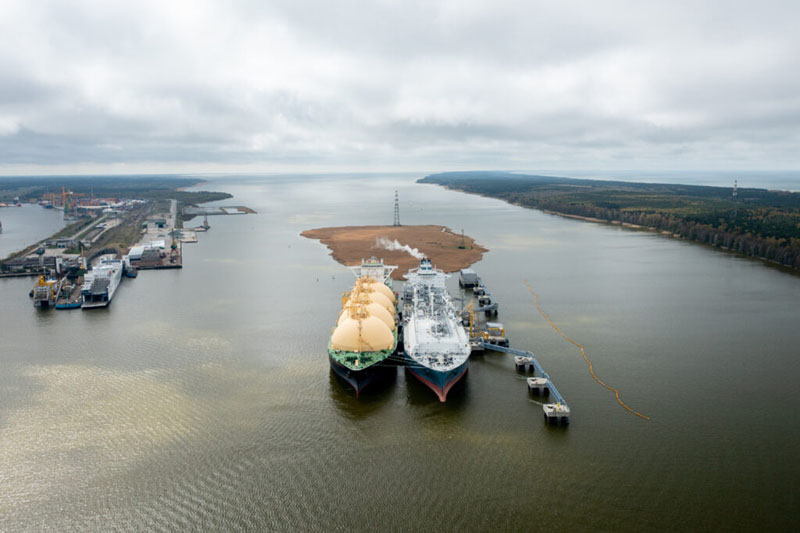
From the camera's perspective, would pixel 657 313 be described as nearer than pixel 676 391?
No

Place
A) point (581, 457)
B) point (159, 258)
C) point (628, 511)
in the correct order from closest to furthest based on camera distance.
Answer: point (628, 511) → point (581, 457) → point (159, 258)

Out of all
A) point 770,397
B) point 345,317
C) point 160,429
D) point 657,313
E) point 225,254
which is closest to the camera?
point 160,429

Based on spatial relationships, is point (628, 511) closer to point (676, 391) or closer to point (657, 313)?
point (676, 391)

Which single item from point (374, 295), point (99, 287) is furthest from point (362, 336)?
point (99, 287)

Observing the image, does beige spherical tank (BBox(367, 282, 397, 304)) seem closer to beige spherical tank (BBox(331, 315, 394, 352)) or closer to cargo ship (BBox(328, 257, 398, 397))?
cargo ship (BBox(328, 257, 398, 397))

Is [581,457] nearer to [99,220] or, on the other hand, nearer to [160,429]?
[160,429]

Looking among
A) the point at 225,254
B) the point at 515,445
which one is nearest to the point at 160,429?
the point at 515,445

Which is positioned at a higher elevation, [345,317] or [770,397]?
[345,317]
